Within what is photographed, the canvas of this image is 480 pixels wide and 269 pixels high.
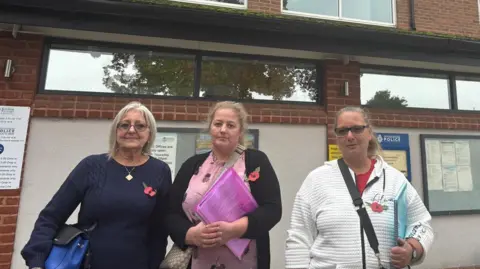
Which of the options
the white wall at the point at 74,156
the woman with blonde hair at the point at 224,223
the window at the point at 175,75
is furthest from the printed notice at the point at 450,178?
the woman with blonde hair at the point at 224,223

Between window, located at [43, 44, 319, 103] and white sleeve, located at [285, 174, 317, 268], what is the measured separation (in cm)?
260

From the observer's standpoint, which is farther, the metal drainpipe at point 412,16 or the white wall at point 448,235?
the metal drainpipe at point 412,16

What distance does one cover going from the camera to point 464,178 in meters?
5.01

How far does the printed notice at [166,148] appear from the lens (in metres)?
3.94

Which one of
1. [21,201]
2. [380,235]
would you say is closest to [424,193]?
[380,235]

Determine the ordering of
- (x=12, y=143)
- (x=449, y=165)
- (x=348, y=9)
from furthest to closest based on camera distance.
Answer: (x=348, y=9)
(x=449, y=165)
(x=12, y=143)

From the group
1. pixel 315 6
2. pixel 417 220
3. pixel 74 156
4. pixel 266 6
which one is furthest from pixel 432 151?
pixel 74 156

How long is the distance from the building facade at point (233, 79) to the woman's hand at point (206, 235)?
2429 mm

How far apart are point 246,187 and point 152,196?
556 mm

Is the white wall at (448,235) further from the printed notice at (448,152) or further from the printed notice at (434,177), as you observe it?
the printed notice at (448,152)

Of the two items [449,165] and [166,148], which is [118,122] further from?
[449,165]

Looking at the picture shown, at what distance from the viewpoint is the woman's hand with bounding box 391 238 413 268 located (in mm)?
1660

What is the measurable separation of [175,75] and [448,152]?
4.24 metres

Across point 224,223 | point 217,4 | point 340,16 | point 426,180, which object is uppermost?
point 340,16
